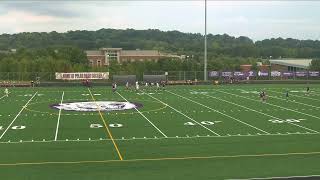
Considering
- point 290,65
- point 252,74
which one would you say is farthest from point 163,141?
point 290,65

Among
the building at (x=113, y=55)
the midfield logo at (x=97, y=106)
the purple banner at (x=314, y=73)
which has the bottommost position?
the midfield logo at (x=97, y=106)

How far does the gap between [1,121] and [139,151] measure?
1131 cm

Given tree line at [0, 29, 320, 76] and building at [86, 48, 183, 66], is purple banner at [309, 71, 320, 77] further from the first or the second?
building at [86, 48, 183, 66]

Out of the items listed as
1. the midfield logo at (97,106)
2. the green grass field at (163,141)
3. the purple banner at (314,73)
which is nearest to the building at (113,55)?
the purple banner at (314,73)

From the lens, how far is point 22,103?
38406mm

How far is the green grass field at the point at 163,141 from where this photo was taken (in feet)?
57.1

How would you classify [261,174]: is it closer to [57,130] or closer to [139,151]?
[139,151]

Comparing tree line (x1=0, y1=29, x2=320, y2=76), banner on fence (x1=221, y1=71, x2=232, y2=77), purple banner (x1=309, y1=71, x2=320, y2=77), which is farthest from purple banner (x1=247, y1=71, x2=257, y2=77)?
tree line (x1=0, y1=29, x2=320, y2=76)

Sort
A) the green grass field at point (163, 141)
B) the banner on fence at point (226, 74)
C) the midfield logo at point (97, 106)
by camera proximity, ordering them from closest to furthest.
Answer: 1. the green grass field at point (163, 141)
2. the midfield logo at point (97, 106)
3. the banner on fence at point (226, 74)

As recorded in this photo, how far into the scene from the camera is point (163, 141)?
23000mm

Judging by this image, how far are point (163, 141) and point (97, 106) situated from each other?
14.2 metres

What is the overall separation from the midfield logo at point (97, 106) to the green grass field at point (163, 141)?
690 millimetres

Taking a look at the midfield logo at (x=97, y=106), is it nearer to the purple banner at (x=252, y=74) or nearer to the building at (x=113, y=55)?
the purple banner at (x=252, y=74)

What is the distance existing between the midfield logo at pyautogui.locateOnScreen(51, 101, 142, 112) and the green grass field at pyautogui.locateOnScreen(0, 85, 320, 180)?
2.26 ft
